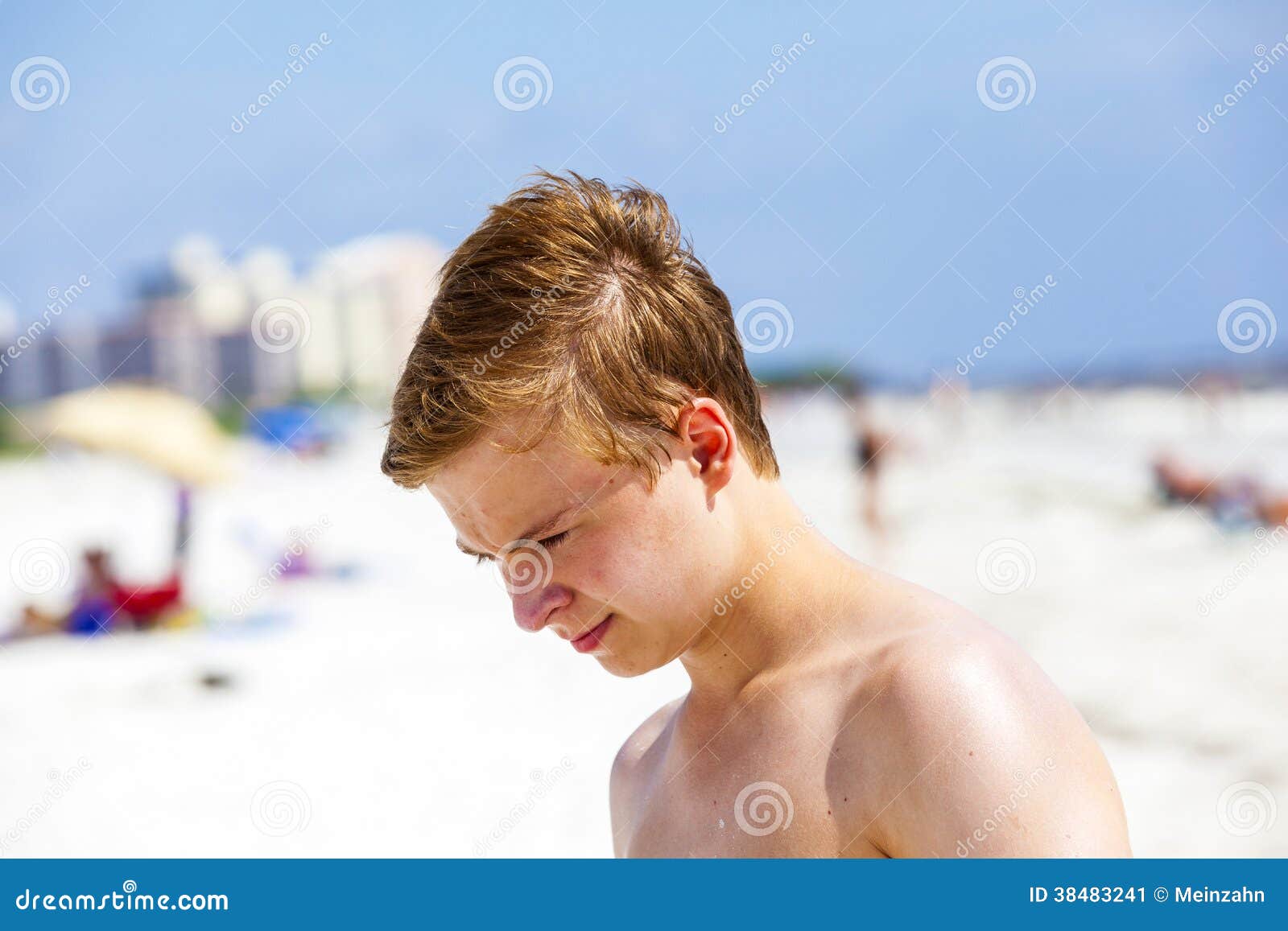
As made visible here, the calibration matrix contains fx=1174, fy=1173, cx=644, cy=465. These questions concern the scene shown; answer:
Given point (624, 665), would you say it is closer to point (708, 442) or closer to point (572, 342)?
point (708, 442)

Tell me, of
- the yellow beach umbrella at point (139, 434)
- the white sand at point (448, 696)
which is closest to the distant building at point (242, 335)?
the white sand at point (448, 696)

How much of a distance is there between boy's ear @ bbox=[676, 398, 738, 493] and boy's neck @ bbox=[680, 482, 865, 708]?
0.07 meters

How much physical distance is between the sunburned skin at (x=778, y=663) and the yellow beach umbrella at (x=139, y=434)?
13.9 meters

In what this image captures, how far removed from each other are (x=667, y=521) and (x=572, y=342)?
309 mm

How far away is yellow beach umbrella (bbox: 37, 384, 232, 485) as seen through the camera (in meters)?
14.6

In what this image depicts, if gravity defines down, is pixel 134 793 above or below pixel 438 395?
below

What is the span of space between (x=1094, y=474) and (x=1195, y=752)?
16973 mm

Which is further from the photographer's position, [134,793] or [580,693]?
[580,693]

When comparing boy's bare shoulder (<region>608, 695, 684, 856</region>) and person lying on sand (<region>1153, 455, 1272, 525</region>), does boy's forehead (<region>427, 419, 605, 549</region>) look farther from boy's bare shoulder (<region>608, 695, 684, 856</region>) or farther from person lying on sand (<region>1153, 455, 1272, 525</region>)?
person lying on sand (<region>1153, 455, 1272, 525</region>)

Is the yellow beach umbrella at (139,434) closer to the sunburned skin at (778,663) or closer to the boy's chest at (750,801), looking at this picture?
the boy's chest at (750,801)

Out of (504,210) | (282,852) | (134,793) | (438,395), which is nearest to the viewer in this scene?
(438,395)
